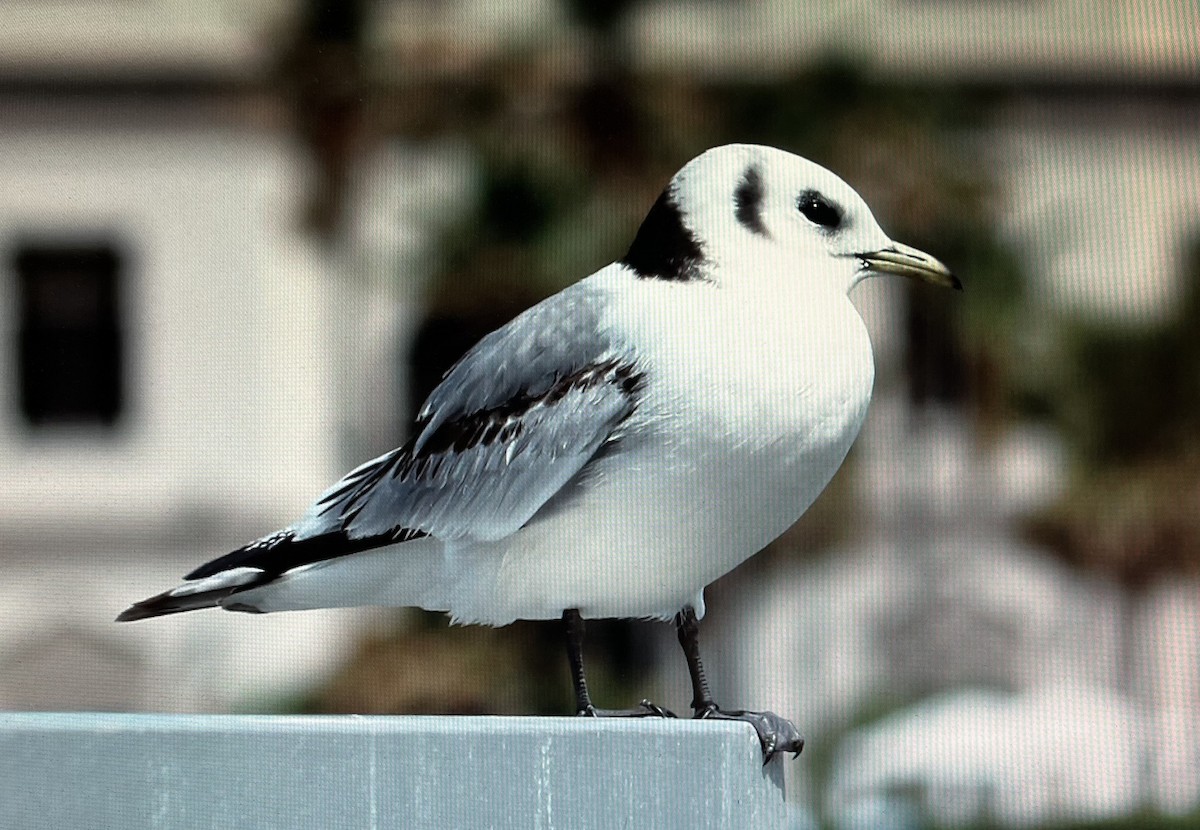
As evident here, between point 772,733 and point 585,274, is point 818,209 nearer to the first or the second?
point 772,733

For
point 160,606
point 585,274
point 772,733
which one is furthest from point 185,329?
point 772,733

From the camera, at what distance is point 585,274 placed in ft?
24.1

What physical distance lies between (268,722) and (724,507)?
0.59m

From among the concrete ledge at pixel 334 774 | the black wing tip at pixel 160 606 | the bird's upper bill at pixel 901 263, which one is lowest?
the concrete ledge at pixel 334 774

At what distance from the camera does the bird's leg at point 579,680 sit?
246cm

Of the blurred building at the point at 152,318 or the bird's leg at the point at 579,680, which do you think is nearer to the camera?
the bird's leg at the point at 579,680

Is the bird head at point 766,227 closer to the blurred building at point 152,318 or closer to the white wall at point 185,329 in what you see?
the blurred building at point 152,318

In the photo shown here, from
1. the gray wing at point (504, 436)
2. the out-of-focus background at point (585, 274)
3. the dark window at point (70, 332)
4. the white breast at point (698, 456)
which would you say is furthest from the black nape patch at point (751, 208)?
the dark window at point (70, 332)

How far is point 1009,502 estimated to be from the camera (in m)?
9.87

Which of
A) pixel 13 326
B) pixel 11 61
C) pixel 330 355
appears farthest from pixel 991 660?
pixel 11 61

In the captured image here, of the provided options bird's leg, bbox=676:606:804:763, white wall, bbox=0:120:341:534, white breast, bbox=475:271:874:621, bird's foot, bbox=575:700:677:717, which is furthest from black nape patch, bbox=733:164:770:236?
white wall, bbox=0:120:341:534

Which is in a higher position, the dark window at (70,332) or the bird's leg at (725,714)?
the dark window at (70,332)

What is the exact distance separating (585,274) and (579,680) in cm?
490

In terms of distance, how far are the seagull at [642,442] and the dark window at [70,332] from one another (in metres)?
7.94
